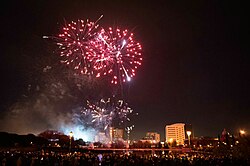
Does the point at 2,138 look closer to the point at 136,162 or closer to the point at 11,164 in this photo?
the point at 11,164

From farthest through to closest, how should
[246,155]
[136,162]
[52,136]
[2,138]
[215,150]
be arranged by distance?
[52,136]
[2,138]
[215,150]
[246,155]
[136,162]

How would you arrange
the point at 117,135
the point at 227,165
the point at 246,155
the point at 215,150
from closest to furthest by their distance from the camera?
1. the point at 227,165
2. the point at 246,155
3. the point at 215,150
4. the point at 117,135

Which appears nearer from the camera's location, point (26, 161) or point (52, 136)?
point (26, 161)

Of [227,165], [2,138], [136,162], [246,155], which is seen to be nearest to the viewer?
[227,165]

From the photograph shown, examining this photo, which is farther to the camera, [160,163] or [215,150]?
[215,150]

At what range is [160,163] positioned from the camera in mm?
18844

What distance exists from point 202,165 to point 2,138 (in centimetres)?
6238

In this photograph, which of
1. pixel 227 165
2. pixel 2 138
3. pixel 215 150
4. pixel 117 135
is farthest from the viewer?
pixel 117 135

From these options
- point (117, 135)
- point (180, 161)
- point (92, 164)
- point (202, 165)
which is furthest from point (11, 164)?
point (117, 135)

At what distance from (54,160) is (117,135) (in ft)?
589

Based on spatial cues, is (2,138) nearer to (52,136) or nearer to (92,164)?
(52,136)

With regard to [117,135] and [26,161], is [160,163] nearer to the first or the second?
[26,161]

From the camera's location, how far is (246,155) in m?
20.7

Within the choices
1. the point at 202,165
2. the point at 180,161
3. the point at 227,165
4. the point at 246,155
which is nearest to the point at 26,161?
the point at 180,161
